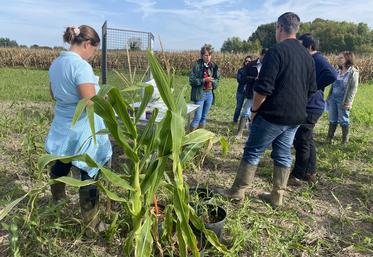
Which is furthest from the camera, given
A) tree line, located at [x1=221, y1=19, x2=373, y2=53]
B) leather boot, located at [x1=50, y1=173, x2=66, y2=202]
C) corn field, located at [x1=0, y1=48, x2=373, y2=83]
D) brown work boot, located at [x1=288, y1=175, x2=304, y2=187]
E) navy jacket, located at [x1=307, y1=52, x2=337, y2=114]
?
tree line, located at [x1=221, y1=19, x2=373, y2=53]

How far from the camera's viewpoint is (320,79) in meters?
3.99

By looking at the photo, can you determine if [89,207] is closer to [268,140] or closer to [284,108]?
[268,140]

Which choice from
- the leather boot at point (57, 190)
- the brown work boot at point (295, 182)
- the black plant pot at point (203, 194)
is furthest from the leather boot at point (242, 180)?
the leather boot at point (57, 190)

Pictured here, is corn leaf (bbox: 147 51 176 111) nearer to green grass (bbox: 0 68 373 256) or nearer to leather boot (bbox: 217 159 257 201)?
green grass (bbox: 0 68 373 256)

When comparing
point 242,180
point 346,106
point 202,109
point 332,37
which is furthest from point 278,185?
point 332,37

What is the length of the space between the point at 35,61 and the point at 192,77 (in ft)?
87.3

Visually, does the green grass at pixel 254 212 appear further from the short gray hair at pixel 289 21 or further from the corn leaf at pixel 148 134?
the short gray hair at pixel 289 21

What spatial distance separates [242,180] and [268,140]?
0.49 m

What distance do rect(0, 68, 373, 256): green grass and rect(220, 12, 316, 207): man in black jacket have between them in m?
0.37

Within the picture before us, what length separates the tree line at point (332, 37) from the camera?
58162mm

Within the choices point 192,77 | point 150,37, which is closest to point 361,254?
point 192,77

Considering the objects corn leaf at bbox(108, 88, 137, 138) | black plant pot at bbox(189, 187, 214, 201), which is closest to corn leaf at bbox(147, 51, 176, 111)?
corn leaf at bbox(108, 88, 137, 138)

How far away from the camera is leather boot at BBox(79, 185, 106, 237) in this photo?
2.63 m

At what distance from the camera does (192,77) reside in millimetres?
6047
